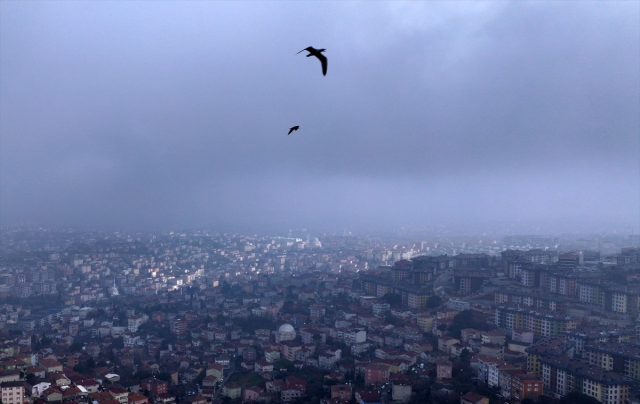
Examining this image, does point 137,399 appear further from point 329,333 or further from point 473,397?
point 329,333

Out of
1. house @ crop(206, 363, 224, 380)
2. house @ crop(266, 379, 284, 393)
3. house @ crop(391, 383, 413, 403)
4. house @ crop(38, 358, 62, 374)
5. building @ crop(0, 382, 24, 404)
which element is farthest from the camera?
house @ crop(206, 363, 224, 380)

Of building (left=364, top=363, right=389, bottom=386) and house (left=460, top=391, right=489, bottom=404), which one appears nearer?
house (left=460, top=391, right=489, bottom=404)

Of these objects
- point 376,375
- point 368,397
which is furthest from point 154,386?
point 376,375

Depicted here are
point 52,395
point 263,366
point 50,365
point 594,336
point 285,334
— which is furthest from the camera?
point 285,334

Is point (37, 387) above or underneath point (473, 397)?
underneath

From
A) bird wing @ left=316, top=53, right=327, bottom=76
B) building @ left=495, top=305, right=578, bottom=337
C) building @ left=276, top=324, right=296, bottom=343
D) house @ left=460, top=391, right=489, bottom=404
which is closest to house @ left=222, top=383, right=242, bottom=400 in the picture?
building @ left=276, top=324, right=296, bottom=343

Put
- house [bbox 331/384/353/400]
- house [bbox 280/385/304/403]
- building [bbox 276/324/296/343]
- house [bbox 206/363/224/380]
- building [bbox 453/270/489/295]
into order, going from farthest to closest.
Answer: building [bbox 453/270/489/295] < building [bbox 276/324/296/343] < house [bbox 206/363/224/380] < house [bbox 280/385/304/403] < house [bbox 331/384/353/400]

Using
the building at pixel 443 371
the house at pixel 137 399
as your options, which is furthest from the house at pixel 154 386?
the building at pixel 443 371

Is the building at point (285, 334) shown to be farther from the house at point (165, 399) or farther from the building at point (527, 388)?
the building at point (527, 388)

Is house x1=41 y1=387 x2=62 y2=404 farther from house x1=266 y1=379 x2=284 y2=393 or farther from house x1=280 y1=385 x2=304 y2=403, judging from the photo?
house x1=280 y1=385 x2=304 y2=403

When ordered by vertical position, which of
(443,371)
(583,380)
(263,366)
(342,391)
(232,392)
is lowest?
(232,392)
